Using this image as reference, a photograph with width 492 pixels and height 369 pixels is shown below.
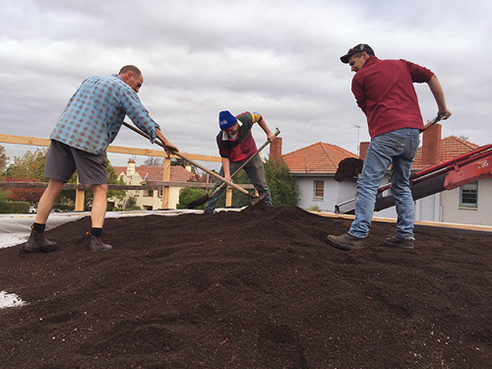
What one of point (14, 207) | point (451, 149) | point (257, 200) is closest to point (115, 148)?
point (257, 200)

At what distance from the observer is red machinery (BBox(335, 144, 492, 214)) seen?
156 inches

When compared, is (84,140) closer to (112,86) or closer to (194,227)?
(112,86)

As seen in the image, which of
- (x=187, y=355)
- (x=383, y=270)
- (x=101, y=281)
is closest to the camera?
(x=187, y=355)

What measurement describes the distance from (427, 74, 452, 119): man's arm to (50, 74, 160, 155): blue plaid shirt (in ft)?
7.98

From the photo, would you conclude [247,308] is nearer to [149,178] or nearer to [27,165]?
[27,165]

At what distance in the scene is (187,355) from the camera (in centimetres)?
120

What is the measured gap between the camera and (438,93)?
9.79 ft

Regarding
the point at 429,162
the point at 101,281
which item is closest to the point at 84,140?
the point at 101,281

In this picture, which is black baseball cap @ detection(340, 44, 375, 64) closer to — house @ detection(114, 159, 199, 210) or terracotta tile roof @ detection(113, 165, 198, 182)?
house @ detection(114, 159, 199, 210)

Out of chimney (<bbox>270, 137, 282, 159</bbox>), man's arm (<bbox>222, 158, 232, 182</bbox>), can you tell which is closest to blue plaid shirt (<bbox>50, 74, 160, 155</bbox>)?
man's arm (<bbox>222, 158, 232, 182</bbox>)

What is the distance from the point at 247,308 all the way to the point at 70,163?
201 centimetres

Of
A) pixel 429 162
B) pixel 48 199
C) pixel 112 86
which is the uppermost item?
pixel 429 162

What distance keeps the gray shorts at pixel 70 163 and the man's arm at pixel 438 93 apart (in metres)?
2.88

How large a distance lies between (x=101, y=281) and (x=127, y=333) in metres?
0.60
